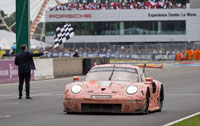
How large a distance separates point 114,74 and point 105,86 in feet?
3.18

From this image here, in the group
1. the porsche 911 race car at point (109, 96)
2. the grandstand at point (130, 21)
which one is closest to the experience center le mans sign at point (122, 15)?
the grandstand at point (130, 21)

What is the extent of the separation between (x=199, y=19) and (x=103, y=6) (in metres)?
15.8

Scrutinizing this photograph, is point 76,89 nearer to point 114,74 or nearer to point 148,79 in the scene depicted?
point 114,74

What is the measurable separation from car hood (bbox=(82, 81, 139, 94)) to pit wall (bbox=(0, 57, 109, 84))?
589 inches

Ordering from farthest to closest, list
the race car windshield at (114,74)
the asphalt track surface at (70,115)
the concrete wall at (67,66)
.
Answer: the concrete wall at (67,66), the race car windshield at (114,74), the asphalt track surface at (70,115)

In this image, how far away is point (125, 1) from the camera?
9706 centimetres

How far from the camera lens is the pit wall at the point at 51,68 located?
27.1m

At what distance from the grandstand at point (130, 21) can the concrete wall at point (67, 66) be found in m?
57.3

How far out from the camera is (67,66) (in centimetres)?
3359

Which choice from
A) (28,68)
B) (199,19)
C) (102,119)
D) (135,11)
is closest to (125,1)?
(135,11)

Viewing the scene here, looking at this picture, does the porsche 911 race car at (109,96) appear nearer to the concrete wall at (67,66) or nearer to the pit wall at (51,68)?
the pit wall at (51,68)

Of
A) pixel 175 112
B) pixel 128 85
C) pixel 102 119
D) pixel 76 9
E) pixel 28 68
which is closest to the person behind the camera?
pixel 102 119

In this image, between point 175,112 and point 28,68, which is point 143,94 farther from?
point 28,68

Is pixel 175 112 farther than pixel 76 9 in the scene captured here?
No
